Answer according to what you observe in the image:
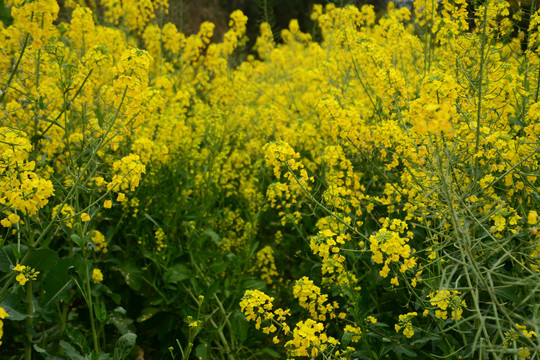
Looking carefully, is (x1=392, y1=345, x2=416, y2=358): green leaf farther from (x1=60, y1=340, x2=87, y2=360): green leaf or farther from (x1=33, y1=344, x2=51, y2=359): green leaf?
(x1=33, y1=344, x2=51, y2=359): green leaf

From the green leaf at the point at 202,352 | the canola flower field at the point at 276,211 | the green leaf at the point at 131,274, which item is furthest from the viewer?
the green leaf at the point at 131,274

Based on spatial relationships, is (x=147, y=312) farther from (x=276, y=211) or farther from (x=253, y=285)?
(x=276, y=211)

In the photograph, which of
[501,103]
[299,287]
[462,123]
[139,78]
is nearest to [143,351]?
[299,287]

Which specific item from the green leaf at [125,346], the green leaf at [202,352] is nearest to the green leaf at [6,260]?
the green leaf at [125,346]

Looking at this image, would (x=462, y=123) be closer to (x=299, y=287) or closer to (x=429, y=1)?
(x=299, y=287)

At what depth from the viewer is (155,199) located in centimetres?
326

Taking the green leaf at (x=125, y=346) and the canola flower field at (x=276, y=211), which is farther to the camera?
the green leaf at (x=125, y=346)

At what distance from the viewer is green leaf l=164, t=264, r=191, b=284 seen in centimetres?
283

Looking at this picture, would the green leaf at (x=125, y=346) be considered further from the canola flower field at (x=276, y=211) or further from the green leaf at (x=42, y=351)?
the green leaf at (x=42, y=351)

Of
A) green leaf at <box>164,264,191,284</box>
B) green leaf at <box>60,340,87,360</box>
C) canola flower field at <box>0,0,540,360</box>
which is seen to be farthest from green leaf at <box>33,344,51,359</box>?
green leaf at <box>164,264,191,284</box>

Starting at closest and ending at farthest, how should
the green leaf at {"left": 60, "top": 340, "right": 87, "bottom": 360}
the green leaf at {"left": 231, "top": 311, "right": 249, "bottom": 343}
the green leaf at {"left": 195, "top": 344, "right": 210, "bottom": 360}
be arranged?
the green leaf at {"left": 60, "top": 340, "right": 87, "bottom": 360}
the green leaf at {"left": 195, "top": 344, "right": 210, "bottom": 360}
the green leaf at {"left": 231, "top": 311, "right": 249, "bottom": 343}

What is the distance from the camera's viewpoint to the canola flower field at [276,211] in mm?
1954

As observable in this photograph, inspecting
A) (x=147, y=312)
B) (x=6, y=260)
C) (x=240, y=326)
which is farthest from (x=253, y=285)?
(x=6, y=260)

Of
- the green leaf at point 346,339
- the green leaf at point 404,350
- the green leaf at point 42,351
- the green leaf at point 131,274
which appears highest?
the green leaf at point 346,339
